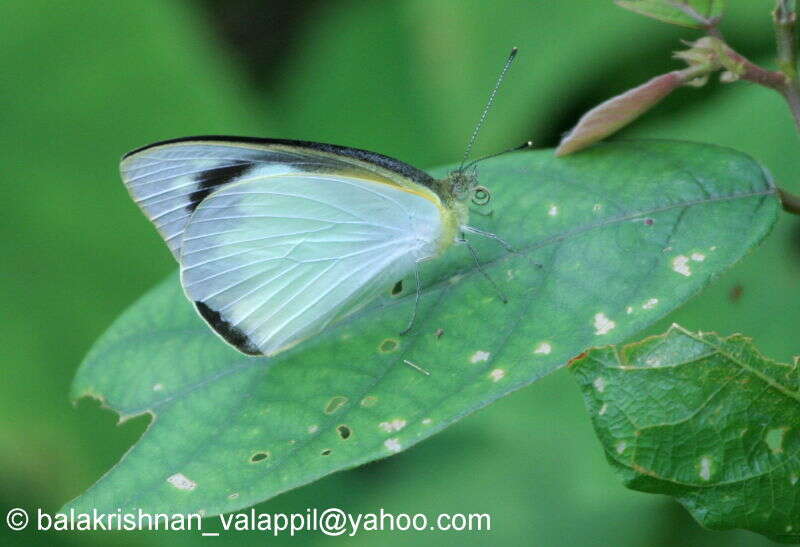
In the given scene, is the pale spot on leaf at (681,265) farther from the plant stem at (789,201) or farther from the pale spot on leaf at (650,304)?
the plant stem at (789,201)

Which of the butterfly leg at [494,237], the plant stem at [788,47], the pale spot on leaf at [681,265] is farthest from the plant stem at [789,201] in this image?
the butterfly leg at [494,237]

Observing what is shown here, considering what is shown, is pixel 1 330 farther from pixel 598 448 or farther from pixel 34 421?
pixel 598 448

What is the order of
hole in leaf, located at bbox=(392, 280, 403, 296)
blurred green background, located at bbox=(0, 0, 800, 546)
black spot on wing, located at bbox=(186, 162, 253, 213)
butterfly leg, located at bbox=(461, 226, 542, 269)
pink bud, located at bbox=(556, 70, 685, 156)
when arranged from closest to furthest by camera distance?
pink bud, located at bbox=(556, 70, 685, 156), butterfly leg, located at bbox=(461, 226, 542, 269), hole in leaf, located at bbox=(392, 280, 403, 296), black spot on wing, located at bbox=(186, 162, 253, 213), blurred green background, located at bbox=(0, 0, 800, 546)

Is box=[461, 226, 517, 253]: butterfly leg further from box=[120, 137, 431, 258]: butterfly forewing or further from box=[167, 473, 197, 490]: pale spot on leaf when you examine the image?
box=[167, 473, 197, 490]: pale spot on leaf

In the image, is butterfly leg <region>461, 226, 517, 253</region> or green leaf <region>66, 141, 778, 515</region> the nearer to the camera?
green leaf <region>66, 141, 778, 515</region>

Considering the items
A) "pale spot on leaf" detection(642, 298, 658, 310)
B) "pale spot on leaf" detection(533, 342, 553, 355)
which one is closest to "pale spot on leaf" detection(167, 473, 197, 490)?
"pale spot on leaf" detection(533, 342, 553, 355)

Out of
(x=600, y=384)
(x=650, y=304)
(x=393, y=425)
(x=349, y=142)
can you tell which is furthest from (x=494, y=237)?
Answer: (x=349, y=142)

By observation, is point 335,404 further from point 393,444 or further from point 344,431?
point 393,444
